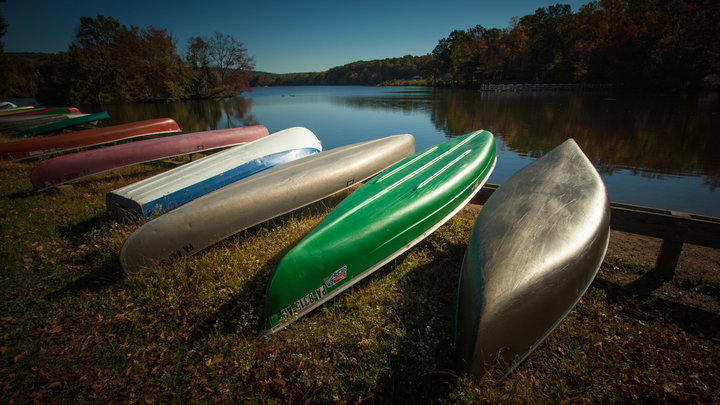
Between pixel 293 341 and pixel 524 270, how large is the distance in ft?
6.57

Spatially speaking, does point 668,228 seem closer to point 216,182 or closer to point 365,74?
point 216,182

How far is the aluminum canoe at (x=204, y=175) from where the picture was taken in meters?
4.41

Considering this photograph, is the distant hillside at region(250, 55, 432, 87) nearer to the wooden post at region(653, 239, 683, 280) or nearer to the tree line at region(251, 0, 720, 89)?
the tree line at region(251, 0, 720, 89)

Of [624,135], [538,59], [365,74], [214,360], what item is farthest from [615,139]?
[365,74]

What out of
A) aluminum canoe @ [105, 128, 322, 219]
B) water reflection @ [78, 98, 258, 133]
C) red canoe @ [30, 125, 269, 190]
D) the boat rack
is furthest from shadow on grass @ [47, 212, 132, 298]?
water reflection @ [78, 98, 258, 133]

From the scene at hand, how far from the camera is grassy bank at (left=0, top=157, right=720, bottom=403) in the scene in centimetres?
224

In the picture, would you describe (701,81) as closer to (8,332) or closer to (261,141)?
(261,141)

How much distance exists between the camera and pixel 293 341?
2648 millimetres

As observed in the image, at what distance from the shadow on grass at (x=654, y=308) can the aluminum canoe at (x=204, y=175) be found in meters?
5.58

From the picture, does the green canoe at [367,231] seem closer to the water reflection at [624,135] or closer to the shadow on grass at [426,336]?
the shadow on grass at [426,336]

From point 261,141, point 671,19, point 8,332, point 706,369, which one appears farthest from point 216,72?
point 671,19

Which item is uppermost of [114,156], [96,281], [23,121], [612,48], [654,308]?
[612,48]

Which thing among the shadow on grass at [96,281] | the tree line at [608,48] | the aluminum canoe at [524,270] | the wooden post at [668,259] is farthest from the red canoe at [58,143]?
the tree line at [608,48]

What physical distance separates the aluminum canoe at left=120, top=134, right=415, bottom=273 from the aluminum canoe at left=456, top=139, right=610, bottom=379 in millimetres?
2651
